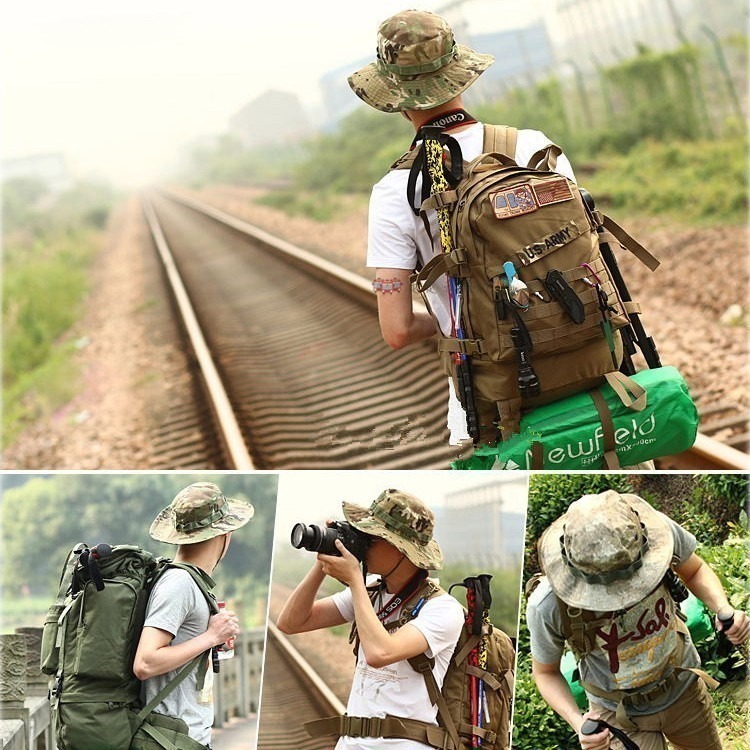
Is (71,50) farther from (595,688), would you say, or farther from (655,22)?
(595,688)

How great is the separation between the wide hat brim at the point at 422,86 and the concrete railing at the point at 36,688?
2.36 metres

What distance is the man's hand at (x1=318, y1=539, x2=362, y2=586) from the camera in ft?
12.6

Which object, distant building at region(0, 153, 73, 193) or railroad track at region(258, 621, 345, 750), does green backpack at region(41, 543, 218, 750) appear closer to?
railroad track at region(258, 621, 345, 750)

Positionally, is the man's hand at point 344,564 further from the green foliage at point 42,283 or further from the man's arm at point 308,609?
the green foliage at point 42,283

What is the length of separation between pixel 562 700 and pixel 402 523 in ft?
2.81

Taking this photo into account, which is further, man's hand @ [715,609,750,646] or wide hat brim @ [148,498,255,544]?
wide hat brim @ [148,498,255,544]

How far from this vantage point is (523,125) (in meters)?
18.6

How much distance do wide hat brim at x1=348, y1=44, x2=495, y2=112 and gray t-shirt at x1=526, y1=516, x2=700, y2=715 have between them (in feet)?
5.90

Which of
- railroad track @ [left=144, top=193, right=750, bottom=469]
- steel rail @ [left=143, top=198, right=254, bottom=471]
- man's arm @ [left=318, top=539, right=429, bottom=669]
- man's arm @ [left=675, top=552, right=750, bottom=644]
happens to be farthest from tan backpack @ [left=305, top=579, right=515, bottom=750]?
steel rail @ [left=143, top=198, right=254, bottom=471]

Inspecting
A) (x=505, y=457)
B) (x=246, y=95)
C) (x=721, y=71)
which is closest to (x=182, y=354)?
(x=505, y=457)

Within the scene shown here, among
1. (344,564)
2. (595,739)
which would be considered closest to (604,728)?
(595,739)

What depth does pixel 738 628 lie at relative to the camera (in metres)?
3.89

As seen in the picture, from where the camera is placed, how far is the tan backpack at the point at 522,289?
3904 mm

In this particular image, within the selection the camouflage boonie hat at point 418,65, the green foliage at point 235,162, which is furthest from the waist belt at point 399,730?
the green foliage at point 235,162
